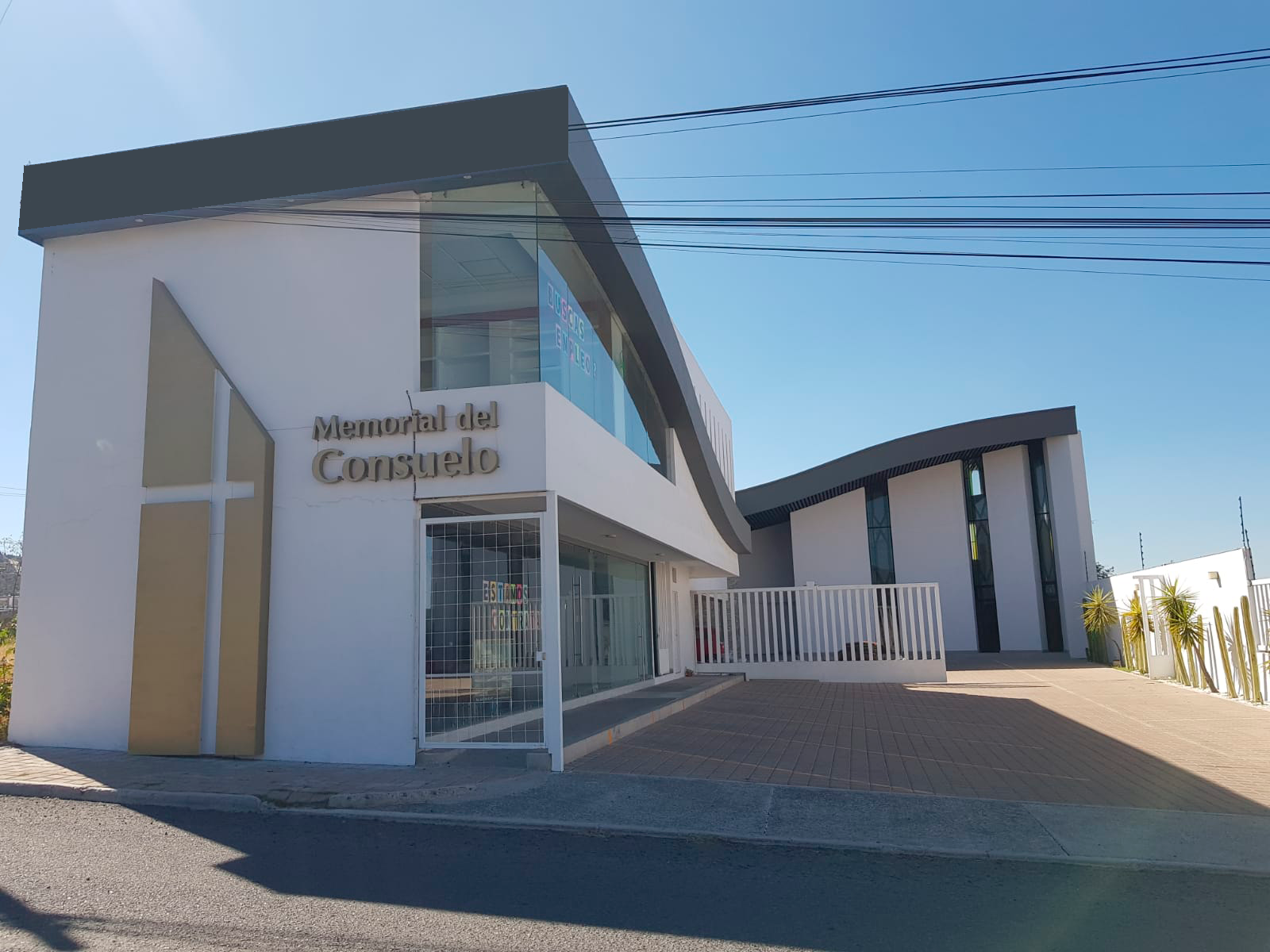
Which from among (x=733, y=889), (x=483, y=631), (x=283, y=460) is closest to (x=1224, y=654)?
(x=483, y=631)

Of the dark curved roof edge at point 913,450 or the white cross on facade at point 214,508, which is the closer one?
the white cross on facade at point 214,508

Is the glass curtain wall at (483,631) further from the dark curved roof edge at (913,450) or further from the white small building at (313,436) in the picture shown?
the dark curved roof edge at (913,450)

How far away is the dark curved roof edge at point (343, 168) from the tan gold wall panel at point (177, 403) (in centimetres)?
128

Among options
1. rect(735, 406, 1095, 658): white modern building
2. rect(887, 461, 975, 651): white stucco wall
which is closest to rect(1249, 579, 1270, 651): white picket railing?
rect(735, 406, 1095, 658): white modern building

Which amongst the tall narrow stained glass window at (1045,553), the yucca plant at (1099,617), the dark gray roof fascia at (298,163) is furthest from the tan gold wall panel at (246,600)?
the tall narrow stained glass window at (1045,553)

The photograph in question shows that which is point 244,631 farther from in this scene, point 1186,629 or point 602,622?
point 1186,629

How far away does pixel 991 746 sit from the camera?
1050 cm

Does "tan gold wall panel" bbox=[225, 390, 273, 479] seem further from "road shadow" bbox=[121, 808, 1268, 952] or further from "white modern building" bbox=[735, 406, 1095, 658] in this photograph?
"white modern building" bbox=[735, 406, 1095, 658]

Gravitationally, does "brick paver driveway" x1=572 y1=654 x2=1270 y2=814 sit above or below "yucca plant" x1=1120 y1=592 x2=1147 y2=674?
below

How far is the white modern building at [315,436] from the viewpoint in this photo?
29.4ft

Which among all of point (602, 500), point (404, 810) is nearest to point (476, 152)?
point (602, 500)

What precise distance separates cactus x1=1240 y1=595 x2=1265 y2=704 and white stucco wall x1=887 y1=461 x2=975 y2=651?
14516 millimetres

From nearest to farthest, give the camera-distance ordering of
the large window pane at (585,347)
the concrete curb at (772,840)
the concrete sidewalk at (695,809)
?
the concrete curb at (772,840) < the concrete sidewalk at (695,809) < the large window pane at (585,347)

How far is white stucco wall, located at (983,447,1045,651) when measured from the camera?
89.5 ft
